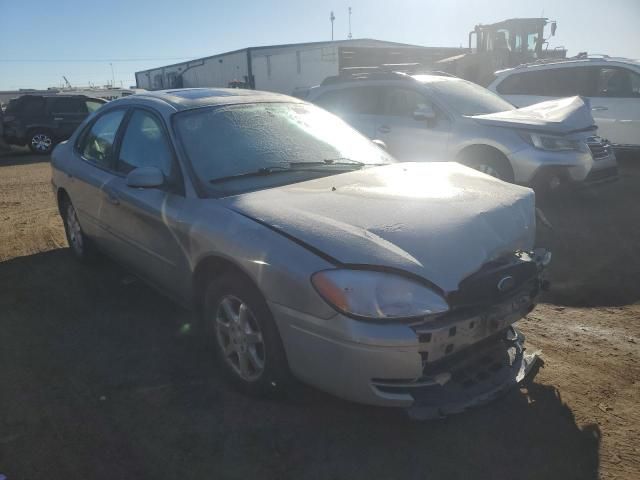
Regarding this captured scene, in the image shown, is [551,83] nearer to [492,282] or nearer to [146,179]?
[492,282]

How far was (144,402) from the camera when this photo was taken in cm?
287

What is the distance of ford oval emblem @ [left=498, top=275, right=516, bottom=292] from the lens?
2.49 metres

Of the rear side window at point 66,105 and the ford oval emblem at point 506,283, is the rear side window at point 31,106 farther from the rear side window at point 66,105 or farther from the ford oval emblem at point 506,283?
the ford oval emblem at point 506,283

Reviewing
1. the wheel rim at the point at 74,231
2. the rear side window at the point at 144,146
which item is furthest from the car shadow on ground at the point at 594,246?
the wheel rim at the point at 74,231

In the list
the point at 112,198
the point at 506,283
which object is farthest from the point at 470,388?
the point at 112,198

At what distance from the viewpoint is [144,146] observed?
3654 millimetres

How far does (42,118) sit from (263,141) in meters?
14.8

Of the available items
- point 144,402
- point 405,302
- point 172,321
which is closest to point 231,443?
point 144,402

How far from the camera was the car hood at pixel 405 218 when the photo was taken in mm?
2363

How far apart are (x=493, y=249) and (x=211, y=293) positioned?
5.04ft

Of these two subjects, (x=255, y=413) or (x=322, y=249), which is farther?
(x=255, y=413)

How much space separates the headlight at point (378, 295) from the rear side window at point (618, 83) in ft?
26.2

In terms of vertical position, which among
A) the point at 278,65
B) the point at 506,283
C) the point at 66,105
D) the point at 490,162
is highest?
the point at 278,65

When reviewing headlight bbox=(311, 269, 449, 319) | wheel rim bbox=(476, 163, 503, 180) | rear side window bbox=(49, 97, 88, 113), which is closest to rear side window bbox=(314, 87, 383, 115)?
wheel rim bbox=(476, 163, 503, 180)
